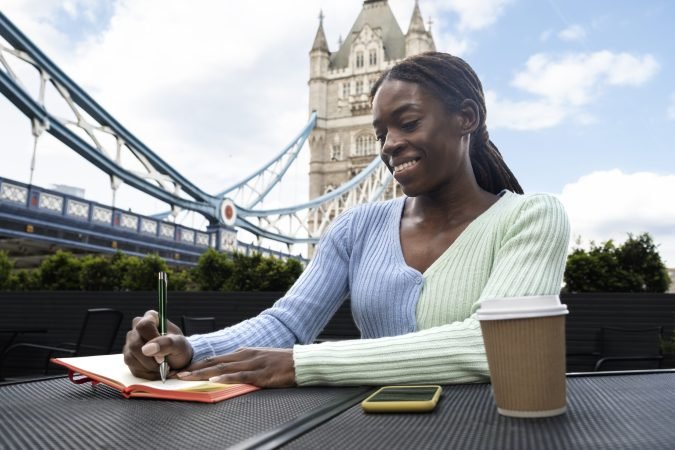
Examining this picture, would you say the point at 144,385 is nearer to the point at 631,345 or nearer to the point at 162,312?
the point at 162,312

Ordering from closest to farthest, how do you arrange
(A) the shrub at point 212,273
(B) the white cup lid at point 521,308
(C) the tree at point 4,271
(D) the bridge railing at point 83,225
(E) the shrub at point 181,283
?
(B) the white cup lid at point 521,308
(A) the shrub at point 212,273
(E) the shrub at point 181,283
(C) the tree at point 4,271
(D) the bridge railing at point 83,225

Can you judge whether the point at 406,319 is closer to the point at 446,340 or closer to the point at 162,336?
the point at 446,340

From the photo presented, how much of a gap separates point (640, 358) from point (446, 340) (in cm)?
225

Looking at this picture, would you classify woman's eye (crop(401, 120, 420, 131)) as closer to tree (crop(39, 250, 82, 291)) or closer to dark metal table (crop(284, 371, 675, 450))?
dark metal table (crop(284, 371, 675, 450))

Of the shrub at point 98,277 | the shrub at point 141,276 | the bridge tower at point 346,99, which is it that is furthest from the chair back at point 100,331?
the bridge tower at point 346,99

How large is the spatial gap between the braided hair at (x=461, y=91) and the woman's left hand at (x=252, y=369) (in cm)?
56

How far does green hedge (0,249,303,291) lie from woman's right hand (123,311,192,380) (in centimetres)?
542

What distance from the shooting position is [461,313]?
101 centimetres

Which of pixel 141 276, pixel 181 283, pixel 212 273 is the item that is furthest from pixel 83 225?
pixel 212 273

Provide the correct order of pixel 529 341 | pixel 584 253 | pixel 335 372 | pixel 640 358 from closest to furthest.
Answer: pixel 529 341, pixel 335 372, pixel 640 358, pixel 584 253

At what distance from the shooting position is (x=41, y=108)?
40.8 feet

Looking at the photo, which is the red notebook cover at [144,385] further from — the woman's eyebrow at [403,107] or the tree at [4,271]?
the tree at [4,271]

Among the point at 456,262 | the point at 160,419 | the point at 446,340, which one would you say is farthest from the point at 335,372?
the point at 456,262

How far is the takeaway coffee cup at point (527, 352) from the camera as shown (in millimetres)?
545
